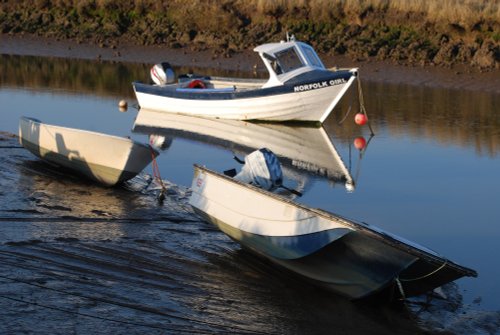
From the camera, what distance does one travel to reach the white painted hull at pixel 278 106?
73.9ft

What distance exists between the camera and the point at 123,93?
28203mm

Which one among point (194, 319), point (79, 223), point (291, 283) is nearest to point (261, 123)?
point (79, 223)

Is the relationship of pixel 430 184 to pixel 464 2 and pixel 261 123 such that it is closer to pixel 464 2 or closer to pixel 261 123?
pixel 261 123

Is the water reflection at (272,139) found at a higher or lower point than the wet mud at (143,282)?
lower

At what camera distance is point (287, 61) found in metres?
23.1

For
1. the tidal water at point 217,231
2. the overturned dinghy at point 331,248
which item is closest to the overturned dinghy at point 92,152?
the tidal water at point 217,231

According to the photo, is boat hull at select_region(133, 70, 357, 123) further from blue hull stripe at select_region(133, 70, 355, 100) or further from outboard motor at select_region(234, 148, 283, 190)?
outboard motor at select_region(234, 148, 283, 190)

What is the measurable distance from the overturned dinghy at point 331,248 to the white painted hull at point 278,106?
1097 centimetres

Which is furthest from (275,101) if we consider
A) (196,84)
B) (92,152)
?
(92,152)

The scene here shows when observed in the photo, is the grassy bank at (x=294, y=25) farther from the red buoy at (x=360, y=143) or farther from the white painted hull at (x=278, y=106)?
the red buoy at (x=360, y=143)

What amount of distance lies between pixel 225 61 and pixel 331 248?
74.5 feet

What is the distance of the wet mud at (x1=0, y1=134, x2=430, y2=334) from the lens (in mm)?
9492

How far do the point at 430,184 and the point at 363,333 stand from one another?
739cm

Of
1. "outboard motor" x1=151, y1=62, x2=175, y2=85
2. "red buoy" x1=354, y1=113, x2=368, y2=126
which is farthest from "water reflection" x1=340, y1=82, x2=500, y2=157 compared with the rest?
"outboard motor" x1=151, y1=62, x2=175, y2=85
